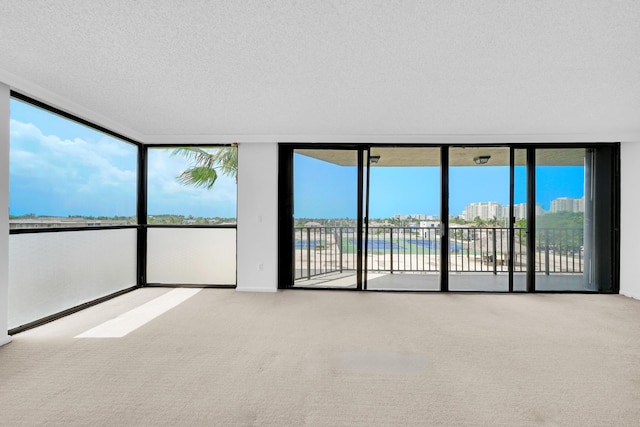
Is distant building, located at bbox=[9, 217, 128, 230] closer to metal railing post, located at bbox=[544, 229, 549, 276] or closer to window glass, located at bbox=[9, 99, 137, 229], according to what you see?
window glass, located at bbox=[9, 99, 137, 229]

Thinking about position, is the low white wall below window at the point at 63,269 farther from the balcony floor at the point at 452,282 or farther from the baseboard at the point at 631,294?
the baseboard at the point at 631,294

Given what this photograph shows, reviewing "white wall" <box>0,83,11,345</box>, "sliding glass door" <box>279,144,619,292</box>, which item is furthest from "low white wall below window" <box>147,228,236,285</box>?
"white wall" <box>0,83,11,345</box>

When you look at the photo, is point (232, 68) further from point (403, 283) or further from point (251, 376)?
point (403, 283)

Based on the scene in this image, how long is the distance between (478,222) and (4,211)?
6.81 metres

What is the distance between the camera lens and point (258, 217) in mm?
4652

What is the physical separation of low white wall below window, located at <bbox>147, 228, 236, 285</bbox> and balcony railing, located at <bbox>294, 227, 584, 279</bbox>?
3.87 feet

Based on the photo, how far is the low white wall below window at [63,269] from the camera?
2994mm

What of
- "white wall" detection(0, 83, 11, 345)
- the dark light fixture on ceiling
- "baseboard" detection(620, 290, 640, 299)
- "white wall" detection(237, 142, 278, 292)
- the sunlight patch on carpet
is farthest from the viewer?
the dark light fixture on ceiling

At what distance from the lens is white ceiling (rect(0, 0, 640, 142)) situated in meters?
1.77

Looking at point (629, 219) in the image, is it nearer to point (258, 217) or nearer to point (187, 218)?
point (258, 217)

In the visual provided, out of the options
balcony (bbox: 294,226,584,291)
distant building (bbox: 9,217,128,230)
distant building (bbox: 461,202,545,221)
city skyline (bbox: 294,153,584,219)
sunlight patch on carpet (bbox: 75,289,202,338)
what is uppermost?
city skyline (bbox: 294,153,584,219)

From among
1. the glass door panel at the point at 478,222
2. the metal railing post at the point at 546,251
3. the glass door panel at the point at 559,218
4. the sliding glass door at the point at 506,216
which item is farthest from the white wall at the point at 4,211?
the metal railing post at the point at 546,251

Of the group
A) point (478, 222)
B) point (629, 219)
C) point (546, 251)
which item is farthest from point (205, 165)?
point (629, 219)

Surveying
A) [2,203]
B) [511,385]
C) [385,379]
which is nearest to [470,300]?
[511,385]
